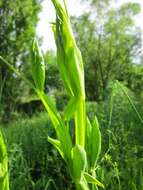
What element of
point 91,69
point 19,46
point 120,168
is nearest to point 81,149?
point 120,168

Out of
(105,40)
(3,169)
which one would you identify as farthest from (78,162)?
(105,40)

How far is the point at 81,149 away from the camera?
896 millimetres

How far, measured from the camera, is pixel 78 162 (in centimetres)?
90

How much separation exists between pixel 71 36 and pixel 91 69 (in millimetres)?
30018

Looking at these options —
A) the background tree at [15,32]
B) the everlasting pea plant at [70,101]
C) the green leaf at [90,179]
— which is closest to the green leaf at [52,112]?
the everlasting pea plant at [70,101]

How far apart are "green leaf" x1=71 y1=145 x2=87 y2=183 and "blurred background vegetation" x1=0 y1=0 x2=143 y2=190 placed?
0.78ft

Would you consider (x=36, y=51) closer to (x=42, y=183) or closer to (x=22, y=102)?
(x=42, y=183)

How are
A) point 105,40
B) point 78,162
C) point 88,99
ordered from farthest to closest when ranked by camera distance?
1. point 105,40
2. point 88,99
3. point 78,162

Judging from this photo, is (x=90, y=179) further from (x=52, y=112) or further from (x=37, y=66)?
(x=37, y=66)

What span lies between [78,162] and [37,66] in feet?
0.77

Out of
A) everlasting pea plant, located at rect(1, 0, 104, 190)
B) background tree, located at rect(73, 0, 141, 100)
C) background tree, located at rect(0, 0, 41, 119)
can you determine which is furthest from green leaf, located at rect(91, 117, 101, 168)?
background tree, located at rect(73, 0, 141, 100)

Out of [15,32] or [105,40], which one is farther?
[105,40]

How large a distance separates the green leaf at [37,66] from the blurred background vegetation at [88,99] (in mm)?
201

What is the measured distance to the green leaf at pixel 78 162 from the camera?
0.90 meters
